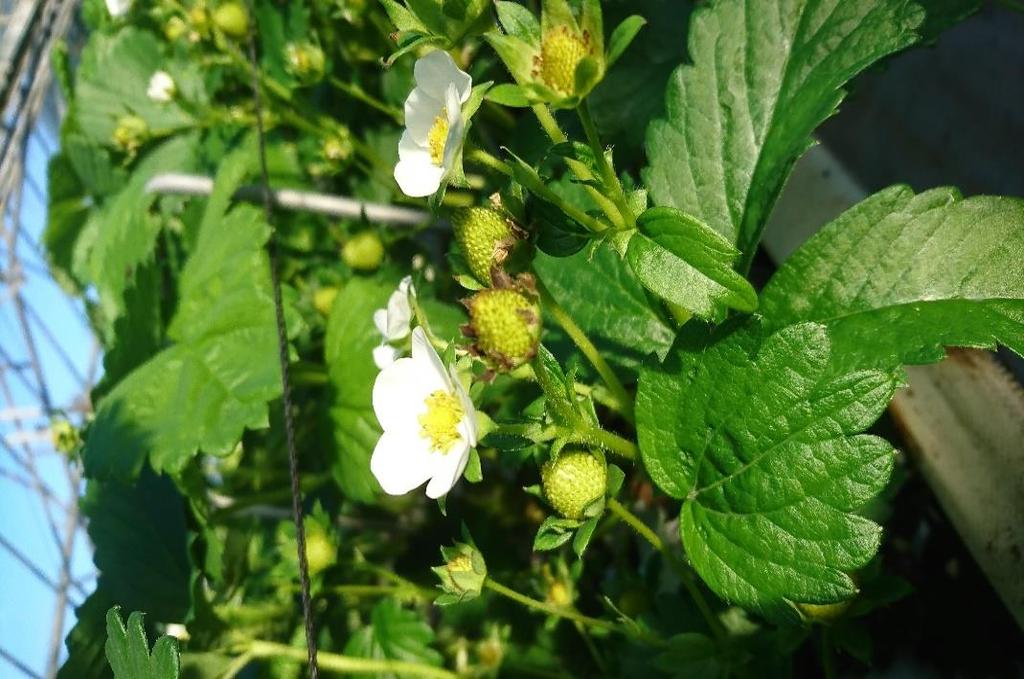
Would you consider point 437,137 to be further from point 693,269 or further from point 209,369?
point 209,369

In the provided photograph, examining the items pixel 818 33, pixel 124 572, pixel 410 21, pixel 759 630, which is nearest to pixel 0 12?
pixel 124 572

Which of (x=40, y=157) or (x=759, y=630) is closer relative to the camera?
(x=759, y=630)

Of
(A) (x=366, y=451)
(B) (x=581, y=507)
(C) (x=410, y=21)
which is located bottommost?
(A) (x=366, y=451)

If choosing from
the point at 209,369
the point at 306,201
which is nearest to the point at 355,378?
the point at 209,369

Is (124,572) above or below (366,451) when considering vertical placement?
below

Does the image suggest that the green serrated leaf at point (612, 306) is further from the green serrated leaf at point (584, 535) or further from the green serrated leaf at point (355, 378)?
the green serrated leaf at point (355, 378)

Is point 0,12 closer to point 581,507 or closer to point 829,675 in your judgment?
point 581,507

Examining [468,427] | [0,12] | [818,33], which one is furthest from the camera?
[0,12]
